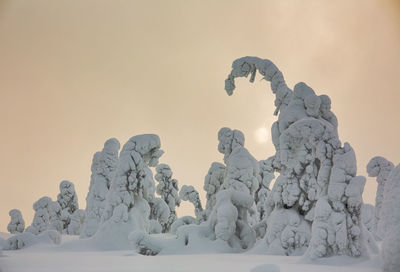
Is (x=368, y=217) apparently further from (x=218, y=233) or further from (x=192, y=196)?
(x=218, y=233)

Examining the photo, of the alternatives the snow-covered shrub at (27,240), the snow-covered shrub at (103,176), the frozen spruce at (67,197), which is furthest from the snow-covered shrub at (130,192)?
the frozen spruce at (67,197)

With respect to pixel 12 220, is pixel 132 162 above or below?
above

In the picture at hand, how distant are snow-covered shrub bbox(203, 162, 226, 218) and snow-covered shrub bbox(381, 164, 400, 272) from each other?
7077 mm

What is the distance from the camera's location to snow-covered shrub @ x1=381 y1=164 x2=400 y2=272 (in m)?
4.01

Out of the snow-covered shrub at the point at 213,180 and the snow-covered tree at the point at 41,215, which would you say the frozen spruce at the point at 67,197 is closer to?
→ the snow-covered tree at the point at 41,215

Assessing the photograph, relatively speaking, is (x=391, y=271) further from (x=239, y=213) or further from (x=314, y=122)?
(x=239, y=213)

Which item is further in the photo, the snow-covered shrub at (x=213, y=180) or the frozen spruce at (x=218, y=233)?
the snow-covered shrub at (x=213, y=180)

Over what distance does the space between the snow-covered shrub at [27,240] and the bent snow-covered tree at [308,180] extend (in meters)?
4.67

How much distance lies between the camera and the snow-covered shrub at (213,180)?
1162cm

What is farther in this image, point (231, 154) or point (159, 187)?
point (159, 187)

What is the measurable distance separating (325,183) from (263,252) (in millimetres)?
1740

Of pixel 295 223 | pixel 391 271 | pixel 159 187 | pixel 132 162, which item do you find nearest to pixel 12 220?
pixel 159 187

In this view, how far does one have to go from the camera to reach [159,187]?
16.4m

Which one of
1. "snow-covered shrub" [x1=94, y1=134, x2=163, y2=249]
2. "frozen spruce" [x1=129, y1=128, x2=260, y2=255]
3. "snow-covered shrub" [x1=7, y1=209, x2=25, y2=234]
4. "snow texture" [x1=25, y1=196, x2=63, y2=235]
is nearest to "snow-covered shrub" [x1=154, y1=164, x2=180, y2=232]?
"snow texture" [x1=25, y1=196, x2=63, y2=235]
